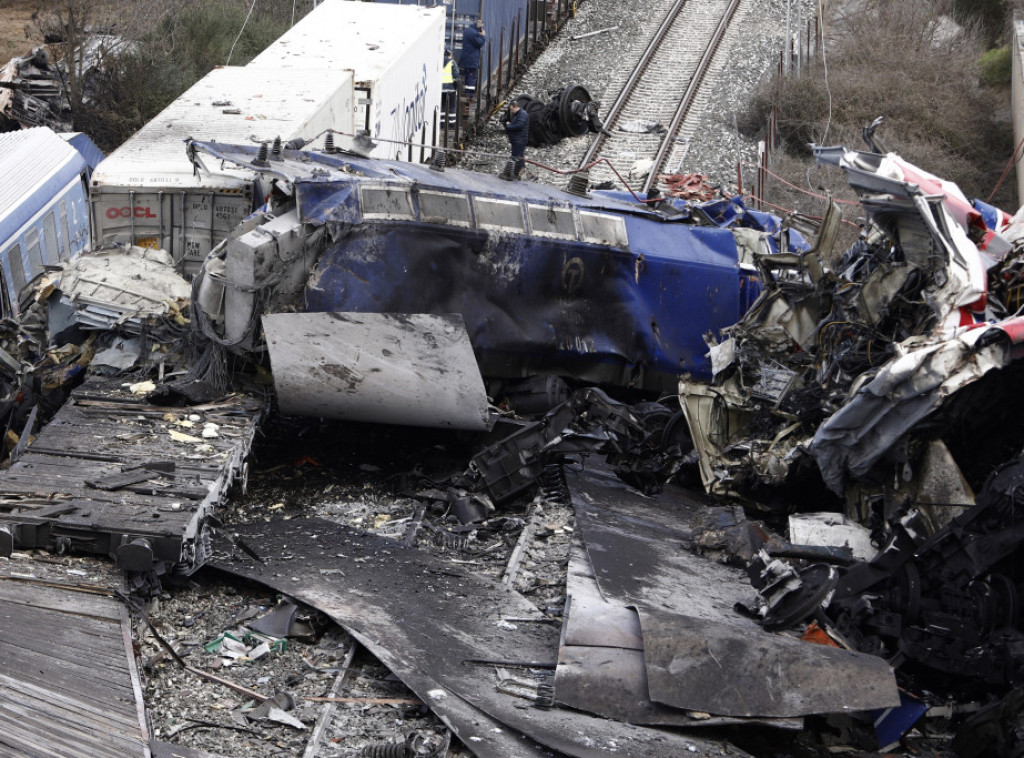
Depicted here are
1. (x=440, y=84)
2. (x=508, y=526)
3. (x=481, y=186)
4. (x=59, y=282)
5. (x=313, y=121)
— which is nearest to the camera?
(x=508, y=526)

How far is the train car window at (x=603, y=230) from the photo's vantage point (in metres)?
11.8

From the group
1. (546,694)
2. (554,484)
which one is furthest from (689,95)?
(546,694)

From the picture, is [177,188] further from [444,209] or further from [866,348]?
[866,348]

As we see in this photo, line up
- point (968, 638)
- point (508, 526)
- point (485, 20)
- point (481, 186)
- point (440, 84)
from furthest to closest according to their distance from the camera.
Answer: point (485, 20)
point (440, 84)
point (481, 186)
point (508, 526)
point (968, 638)

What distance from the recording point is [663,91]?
23203 mm

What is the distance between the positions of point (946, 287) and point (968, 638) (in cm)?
296

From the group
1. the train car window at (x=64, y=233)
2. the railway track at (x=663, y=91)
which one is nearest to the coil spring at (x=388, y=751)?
the train car window at (x=64, y=233)

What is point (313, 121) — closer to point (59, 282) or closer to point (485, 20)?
point (59, 282)

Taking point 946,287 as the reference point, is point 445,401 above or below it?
below

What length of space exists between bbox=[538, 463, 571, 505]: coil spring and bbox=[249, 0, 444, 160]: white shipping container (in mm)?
6657

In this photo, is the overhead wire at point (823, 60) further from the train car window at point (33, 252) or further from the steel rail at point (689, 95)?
the train car window at point (33, 252)

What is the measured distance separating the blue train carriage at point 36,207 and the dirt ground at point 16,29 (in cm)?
1198

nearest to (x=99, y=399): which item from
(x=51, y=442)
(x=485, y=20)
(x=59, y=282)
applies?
(x=51, y=442)

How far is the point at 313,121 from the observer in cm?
1502
